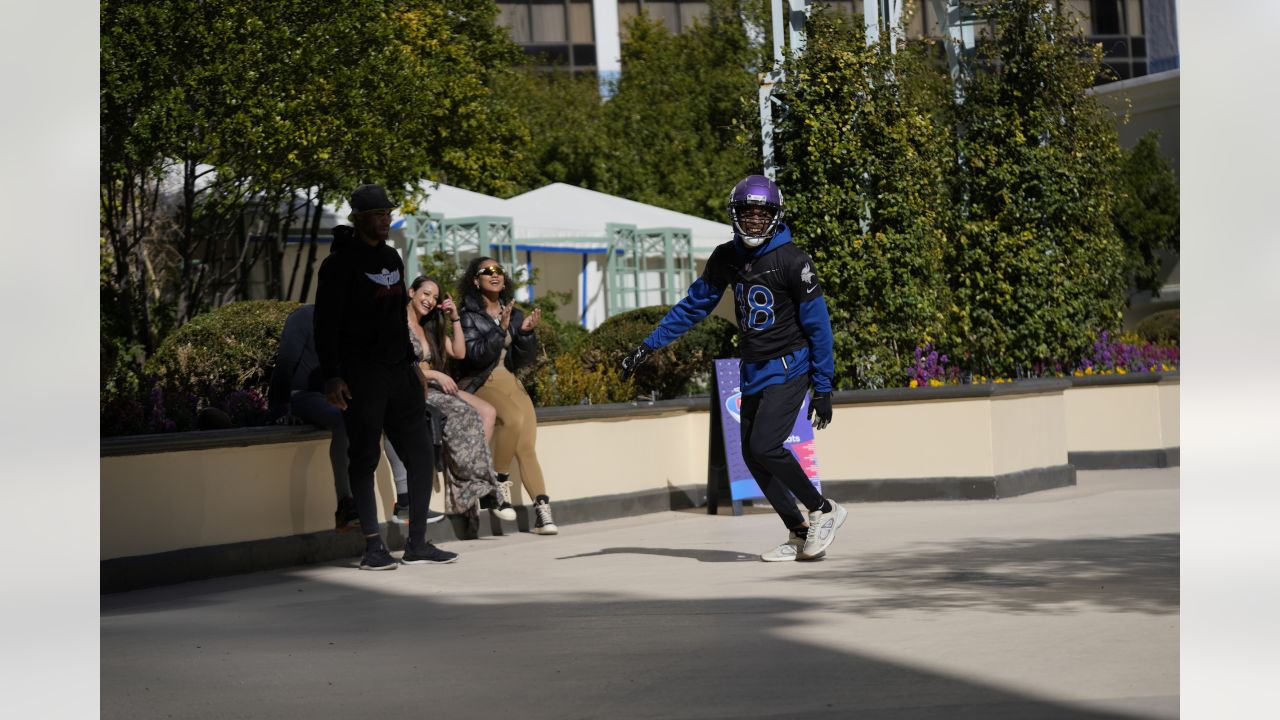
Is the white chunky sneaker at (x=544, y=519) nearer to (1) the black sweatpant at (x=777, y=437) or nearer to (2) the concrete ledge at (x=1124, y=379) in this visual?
(1) the black sweatpant at (x=777, y=437)

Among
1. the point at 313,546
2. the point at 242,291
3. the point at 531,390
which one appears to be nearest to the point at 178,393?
the point at 313,546

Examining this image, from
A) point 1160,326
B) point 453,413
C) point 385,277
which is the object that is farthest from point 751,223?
point 1160,326

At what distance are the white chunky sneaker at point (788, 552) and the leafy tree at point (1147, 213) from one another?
29367mm

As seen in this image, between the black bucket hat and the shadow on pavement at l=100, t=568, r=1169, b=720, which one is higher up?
the black bucket hat

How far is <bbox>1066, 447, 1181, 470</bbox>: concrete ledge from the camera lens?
1656cm

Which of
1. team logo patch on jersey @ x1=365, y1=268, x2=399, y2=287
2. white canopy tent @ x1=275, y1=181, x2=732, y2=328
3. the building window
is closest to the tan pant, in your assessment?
team logo patch on jersey @ x1=365, y1=268, x2=399, y2=287

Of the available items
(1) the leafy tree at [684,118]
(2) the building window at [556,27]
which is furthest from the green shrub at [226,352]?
(2) the building window at [556,27]

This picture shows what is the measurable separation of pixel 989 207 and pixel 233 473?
9551 mm

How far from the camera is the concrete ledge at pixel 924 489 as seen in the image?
13188 mm

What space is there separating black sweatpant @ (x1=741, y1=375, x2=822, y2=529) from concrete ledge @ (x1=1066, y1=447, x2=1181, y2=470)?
770 centimetres

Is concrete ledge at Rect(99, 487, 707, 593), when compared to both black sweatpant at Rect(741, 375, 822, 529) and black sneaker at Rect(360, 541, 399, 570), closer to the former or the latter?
black sneaker at Rect(360, 541, 399, 570)

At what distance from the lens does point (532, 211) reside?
86.1 ft

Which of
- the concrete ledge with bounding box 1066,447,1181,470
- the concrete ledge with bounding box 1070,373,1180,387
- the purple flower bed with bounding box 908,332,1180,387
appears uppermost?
the purple flower bed with bounding box 908,332,1180,387

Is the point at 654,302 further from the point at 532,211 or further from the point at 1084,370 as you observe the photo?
the point at 1084,370
